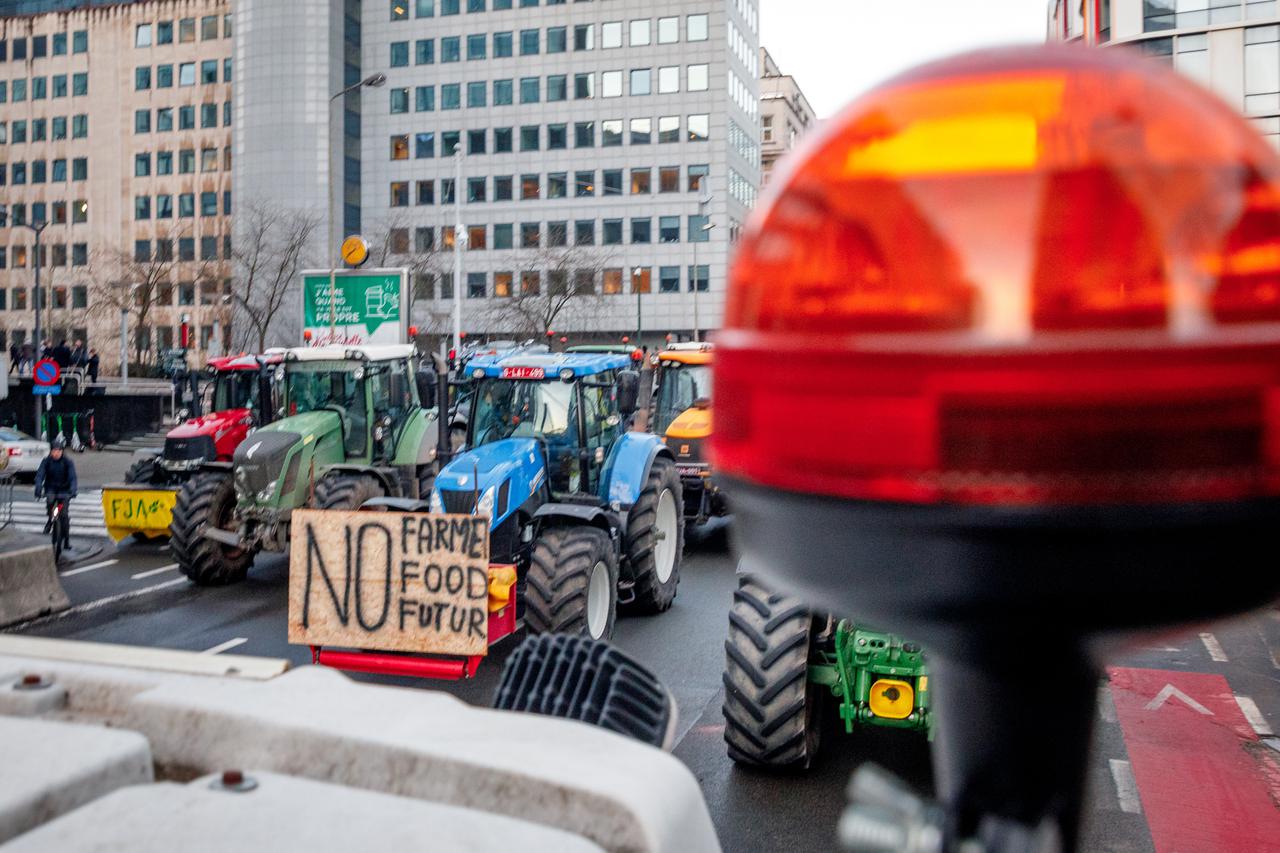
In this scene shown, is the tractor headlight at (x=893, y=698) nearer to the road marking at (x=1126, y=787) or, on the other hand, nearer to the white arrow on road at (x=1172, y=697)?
the road marking at (x=1126, y=787)

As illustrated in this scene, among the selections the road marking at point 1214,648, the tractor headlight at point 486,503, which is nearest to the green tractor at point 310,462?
the tractor headlight at point 486,503

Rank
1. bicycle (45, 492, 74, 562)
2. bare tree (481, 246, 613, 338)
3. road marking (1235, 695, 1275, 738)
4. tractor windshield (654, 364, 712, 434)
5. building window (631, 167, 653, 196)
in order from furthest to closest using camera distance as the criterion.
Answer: building window (631, 167, 653, 196) < bare tree (481, 246, 613, 338) < tractor windshield (654, 364, 712, 434) < bicycle (45, 492, 74, 562) < road marking (1235, 695, 1275, 738)

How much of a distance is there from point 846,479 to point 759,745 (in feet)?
20.4

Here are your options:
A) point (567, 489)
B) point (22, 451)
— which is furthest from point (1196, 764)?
point (22, 451)

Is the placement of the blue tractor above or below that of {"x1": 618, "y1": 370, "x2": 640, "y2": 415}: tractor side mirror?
below

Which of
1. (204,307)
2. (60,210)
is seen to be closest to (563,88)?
(204,307)

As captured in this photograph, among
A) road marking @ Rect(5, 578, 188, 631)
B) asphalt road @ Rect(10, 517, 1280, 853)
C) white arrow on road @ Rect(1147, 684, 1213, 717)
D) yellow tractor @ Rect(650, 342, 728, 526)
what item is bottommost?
road marking @ Rect(5, 578, 188, 631)

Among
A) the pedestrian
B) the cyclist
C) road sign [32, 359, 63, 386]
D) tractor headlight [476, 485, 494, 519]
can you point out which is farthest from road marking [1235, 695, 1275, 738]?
the pedestrian

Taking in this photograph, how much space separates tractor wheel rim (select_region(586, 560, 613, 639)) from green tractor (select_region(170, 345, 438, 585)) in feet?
13.9

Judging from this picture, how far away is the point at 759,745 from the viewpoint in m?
6.75

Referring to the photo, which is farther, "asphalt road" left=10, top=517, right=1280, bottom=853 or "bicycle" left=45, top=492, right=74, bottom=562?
"bicycle" left=45, top=492, right=74, bottom=562

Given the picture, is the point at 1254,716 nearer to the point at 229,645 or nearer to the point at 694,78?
the point at 229,645

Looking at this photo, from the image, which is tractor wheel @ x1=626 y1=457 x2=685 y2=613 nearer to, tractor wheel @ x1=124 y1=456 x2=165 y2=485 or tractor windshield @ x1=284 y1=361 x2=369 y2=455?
tractor windshield @ x1=284 y1=361 x2=369 y2=455

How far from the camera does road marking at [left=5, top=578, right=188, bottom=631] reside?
1294 cm
